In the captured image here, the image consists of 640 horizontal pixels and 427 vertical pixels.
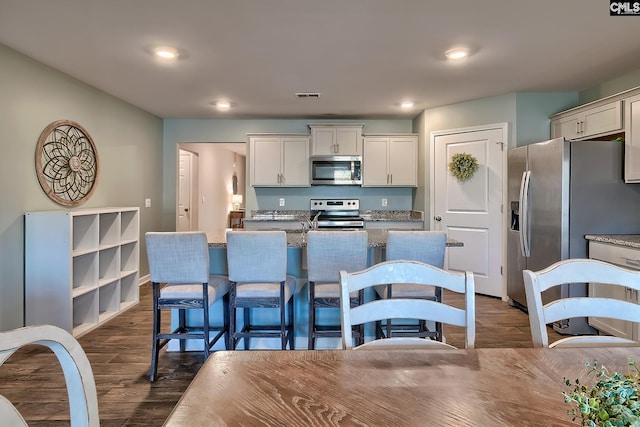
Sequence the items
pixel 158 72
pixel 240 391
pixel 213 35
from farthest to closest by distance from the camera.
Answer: pixel 158 72 → pixel 213 35 → pixel 240 391

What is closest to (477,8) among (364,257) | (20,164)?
(364,257)

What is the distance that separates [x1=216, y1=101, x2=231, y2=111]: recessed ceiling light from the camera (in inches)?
175

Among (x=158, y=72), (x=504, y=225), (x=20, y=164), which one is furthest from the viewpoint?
(x=504, y=225)

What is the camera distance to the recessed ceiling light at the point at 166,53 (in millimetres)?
2839

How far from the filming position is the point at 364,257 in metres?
2.28

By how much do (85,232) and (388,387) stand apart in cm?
341

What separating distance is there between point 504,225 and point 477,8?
2.56 m

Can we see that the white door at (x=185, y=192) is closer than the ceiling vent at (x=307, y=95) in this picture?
No

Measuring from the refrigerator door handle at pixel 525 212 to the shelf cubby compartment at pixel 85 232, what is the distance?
3974 millimetres

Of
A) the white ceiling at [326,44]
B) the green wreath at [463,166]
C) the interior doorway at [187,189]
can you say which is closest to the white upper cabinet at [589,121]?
the white ceiling at [326,44]

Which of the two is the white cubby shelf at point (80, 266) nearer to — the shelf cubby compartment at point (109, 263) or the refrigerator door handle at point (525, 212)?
the shelf cubby compartment at point (109, 263)

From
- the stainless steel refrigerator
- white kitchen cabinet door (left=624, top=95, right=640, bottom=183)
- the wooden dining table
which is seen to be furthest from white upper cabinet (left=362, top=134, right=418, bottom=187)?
the wooden dining table

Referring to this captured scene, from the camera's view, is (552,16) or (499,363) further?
(552,16)

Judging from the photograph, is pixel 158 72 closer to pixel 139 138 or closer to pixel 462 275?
pixel 139 138
